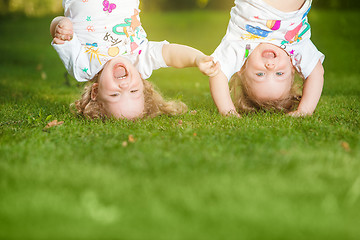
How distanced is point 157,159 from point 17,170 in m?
0.68

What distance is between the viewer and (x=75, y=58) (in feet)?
11.0

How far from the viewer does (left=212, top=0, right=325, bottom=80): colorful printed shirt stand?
336 cm

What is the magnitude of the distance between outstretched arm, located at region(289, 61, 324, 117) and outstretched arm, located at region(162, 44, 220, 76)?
771mm

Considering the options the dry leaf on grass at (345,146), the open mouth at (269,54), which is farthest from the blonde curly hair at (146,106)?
the dry leaf on grass at (345,146)

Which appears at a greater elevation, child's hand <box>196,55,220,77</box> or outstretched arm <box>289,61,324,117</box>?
child's hand <box>196,55,220,77</box>

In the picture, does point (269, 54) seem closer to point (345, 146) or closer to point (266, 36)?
point (266, 36)

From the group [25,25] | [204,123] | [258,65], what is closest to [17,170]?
[204,123]

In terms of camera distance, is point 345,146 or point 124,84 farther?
point 124,84

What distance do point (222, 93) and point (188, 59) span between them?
39cm

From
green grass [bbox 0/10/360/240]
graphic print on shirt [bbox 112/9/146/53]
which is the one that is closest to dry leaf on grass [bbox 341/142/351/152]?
green grass [bbox 0/10/360/240]

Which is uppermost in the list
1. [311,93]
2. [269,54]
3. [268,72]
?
[269,54]

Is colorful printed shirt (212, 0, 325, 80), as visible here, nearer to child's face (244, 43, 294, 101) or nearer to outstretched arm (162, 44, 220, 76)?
child's face (244, 43, 294, 101)

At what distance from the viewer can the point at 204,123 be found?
297 cm

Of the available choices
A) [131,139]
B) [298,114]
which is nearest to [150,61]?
[131,139]
